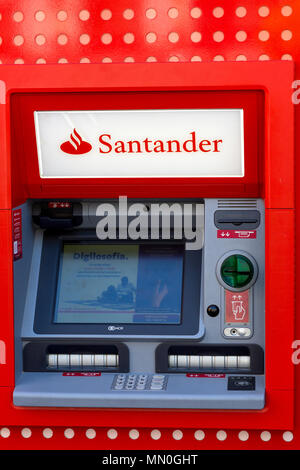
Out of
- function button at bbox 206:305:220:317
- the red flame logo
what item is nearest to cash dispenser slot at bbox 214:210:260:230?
function button at bbox 206:305:220:317

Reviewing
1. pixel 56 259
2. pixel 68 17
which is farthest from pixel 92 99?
pixel 56 259

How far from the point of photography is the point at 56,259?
3340 millimetres

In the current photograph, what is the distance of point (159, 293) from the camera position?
328 cm

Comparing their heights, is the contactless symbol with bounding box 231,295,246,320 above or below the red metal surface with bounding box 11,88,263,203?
below

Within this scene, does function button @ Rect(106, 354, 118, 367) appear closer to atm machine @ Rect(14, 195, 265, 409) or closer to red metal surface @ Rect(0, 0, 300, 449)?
atm machine @ Rect(14, 195, 265, 409)

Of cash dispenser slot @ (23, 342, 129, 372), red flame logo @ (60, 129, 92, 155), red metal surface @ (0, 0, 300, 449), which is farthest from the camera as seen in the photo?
cash dispenser slot @ (23, 342, 129, 372)

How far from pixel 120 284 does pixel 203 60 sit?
1.01m

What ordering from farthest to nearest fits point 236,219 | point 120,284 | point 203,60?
1. point 120,284
2. point 236,219
3. point 203,60

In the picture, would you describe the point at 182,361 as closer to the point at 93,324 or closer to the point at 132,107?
the point at 93,324

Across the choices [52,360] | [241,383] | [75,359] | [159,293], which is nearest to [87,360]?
[75,359]

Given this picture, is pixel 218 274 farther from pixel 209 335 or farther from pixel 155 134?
pixel 155 134

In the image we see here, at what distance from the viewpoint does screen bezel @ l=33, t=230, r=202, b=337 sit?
3213mm

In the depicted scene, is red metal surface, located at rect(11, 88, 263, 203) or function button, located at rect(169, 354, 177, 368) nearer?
red metal surface, located at rect(11, 88, 263, 203)
